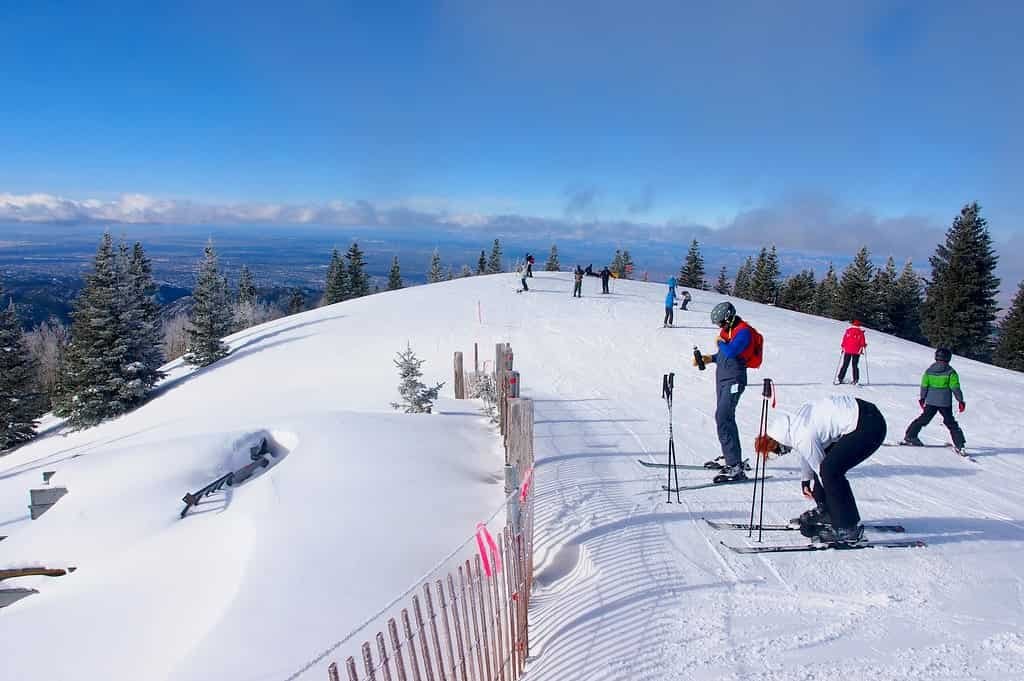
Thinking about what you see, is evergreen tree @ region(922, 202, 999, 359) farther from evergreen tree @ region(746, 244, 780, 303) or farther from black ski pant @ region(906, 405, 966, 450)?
black ski pant @ region(906, 405, 966, 450)

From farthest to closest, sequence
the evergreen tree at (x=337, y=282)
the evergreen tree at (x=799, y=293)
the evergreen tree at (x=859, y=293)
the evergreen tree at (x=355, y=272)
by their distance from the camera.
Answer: the evergreen tree at (x=799, y=293) → the evergreen tree at (x=355, y=272) → the evergreen tree at (x=337, y=282) → the evergreen tree at (x=859, y=293)

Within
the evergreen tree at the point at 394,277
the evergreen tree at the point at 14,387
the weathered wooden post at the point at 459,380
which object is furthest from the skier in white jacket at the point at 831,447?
the evergreen tree at the point at 394,277

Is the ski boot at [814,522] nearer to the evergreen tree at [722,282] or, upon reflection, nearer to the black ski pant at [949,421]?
the black ski pant at [949,421]

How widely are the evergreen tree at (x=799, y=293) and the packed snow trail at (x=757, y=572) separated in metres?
51.7

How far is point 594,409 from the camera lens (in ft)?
43.5

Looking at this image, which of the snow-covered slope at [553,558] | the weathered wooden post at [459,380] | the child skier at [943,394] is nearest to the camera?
the snow-covered slope at [553,558]

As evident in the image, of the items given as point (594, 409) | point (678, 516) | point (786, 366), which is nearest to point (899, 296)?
point (786, 366)

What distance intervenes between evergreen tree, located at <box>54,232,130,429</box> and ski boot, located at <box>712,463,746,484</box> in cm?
2710

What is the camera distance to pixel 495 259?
7988cm

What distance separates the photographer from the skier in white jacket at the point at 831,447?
199 inches

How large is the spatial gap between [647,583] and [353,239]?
58.7 metres

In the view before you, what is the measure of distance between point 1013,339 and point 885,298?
1204 cm

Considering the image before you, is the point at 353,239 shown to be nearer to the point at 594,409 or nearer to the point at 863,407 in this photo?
the point at 594,409

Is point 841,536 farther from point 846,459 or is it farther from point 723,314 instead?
point 723,314
